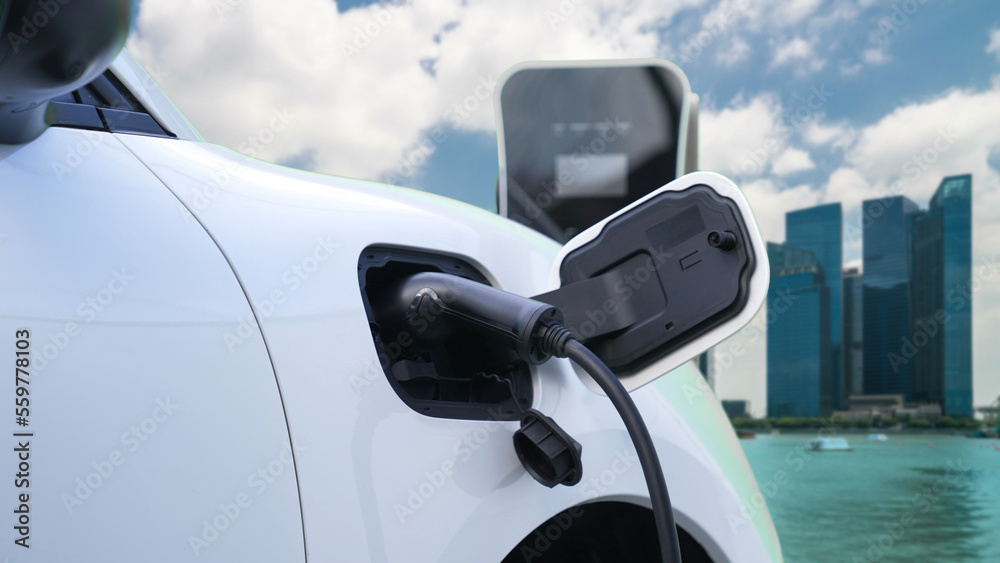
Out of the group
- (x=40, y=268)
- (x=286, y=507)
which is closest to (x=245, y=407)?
(x=286, y=507)

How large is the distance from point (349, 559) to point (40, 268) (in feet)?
1.32

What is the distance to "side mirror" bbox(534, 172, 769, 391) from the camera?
→ 3.34 feet

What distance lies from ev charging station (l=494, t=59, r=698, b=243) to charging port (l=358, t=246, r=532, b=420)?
1.39 metres

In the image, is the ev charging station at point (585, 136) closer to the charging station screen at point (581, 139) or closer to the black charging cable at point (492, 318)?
the charging station screen at point (581, 139)

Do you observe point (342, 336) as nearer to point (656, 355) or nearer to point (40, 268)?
point (40, 268)

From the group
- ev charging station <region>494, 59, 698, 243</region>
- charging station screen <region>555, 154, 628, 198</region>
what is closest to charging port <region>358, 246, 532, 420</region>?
ev charging station <region>494, 59, 698, 243</region>

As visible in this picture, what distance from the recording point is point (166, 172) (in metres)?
0.85

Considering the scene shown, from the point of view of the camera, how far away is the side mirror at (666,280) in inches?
40.0

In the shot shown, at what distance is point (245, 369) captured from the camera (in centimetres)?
77

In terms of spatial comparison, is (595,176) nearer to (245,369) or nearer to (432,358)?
(432,358)

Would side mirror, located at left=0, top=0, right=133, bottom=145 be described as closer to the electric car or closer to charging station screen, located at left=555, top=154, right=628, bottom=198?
the electric car

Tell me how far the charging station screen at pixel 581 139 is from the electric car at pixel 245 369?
1.37 metres

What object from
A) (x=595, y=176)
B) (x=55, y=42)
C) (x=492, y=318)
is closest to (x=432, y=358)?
(x=492, y=318)

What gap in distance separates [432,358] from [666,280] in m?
0.34
